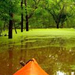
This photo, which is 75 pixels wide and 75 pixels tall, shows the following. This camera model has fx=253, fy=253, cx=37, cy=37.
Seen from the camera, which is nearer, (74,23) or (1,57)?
(1,57)

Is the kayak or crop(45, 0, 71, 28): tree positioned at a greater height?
the kayak

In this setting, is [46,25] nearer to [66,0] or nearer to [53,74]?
[66,0]

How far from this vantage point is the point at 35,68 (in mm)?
5094

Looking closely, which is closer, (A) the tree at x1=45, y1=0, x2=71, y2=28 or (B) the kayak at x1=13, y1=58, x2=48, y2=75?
(B) the kayak at x1=13, y1=58, x2=48, y2=75

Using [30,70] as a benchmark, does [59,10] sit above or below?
below

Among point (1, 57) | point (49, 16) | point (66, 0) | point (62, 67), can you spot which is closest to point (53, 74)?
point (62, 67)

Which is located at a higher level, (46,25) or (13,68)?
(13,68)

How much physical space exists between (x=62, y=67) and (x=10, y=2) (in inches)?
356

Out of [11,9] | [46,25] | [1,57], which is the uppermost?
[11,9]

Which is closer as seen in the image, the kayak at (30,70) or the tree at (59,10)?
the kayak at (30,70)

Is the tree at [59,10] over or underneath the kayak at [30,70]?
underneath

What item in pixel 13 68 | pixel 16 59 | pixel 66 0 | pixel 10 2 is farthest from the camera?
pixel 66 0

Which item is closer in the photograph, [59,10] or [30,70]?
[30,70]

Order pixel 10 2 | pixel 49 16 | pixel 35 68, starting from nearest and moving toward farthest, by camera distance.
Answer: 1. pixel 35 68
2. pixel 10 2
3. pixel 49 16
